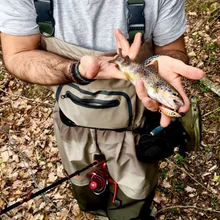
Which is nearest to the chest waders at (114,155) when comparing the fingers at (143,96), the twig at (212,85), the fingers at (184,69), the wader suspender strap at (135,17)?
the wader suspender strap at (135,17)

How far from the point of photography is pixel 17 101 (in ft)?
19.2

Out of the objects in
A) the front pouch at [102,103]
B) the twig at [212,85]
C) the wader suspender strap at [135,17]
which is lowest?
the twig at [212,85]

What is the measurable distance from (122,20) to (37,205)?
3054mm

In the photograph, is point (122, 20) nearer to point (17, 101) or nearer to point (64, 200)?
point (64, 200)

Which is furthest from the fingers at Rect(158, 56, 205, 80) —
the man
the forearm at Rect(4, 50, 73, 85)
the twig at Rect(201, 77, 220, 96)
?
the twig at Rect(201, 77, 220, 96)

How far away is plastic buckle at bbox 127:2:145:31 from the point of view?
8.50 ft

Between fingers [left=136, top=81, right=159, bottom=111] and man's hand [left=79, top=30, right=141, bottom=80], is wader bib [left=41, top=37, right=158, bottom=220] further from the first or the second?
fingers [left=136, top=81, right=159, bottom=111]

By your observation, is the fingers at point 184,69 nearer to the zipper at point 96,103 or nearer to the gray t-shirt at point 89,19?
the gray t-shirt at point 89,19

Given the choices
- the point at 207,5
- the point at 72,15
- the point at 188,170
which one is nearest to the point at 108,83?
the point at 72,15

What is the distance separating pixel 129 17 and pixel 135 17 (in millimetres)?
45

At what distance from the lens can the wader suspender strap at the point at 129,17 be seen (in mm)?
2555

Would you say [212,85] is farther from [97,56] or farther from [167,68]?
[97,56]

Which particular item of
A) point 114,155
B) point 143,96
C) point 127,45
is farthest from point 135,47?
point 114,155

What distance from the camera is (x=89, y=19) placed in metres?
2.68
